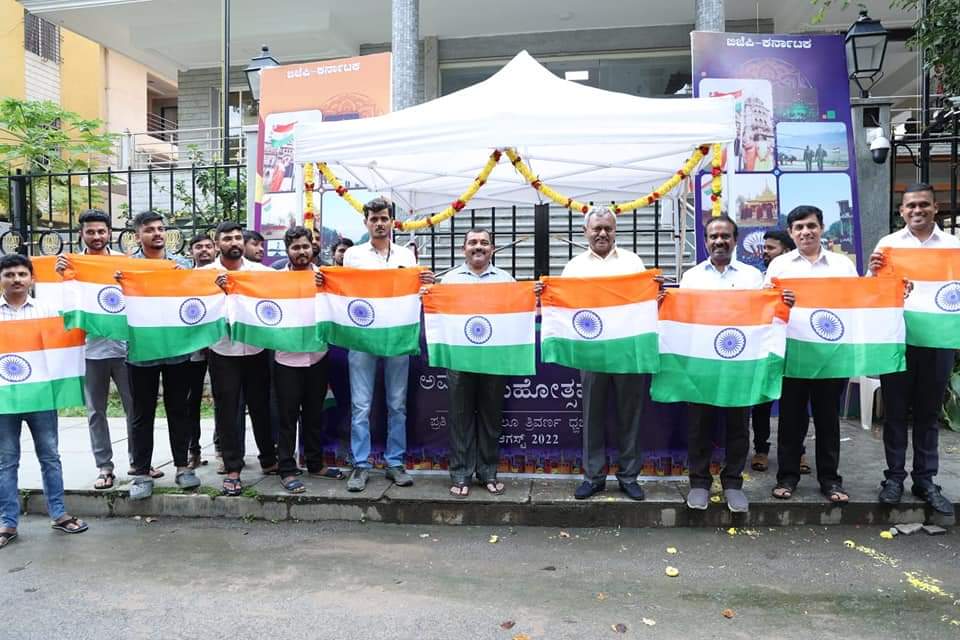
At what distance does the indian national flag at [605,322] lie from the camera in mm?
4836

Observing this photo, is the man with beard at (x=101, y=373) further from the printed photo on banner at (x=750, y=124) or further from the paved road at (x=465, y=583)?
the printed photo on banner at (x=750, y=124)

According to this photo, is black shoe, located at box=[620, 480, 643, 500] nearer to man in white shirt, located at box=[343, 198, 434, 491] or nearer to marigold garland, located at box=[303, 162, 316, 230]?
man in white shirt, located at box=[343, 198, 434, 491]

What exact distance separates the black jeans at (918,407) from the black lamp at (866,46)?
4.95 m

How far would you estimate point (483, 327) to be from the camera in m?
5.10

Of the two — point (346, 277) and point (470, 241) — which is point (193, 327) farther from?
point (470, 241)

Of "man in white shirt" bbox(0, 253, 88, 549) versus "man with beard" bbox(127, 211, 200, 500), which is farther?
"man with beard" bbox(127, 211, 200, 500)

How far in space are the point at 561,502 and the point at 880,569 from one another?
192cm

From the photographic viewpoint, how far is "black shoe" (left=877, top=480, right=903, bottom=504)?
476cm

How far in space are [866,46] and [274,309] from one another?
756 cm

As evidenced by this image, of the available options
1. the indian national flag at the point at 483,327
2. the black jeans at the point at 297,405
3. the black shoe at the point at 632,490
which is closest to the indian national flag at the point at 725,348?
the black shoe at the point at 632,490

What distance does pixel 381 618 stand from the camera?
3.54 meters

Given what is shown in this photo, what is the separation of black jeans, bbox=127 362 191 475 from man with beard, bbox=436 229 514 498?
1975 millimetres

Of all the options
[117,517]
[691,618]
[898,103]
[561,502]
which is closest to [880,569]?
[691,618]

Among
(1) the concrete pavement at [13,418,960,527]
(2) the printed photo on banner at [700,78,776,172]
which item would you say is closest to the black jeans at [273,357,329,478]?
(1) the concrete pavement at [13,418,960,527]
